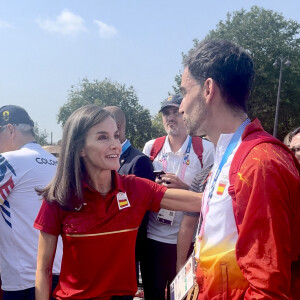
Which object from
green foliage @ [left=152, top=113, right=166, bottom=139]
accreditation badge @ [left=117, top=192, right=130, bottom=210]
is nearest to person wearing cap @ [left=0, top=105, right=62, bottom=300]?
accreditation badge @ [left=117, top=192, right=130, bottom=210]

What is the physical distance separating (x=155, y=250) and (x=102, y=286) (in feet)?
5.33

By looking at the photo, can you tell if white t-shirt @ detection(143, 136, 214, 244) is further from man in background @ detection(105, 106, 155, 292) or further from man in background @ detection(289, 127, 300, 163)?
man in background @ detection(289, 127, 300, 163)

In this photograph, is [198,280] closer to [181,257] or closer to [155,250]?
[181,257]

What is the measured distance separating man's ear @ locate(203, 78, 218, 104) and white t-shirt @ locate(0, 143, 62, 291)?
64.5 inches

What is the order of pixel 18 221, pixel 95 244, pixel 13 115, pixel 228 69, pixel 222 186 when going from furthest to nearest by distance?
pixel 13 115 < pixel 18 221 < pixel 95 244 < pixel 228 69 < pixel 222 186

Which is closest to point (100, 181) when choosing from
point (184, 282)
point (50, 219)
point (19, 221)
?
point (50, 219)

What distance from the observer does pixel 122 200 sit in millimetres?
2383

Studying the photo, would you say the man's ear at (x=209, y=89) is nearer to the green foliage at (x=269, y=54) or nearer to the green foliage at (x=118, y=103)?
the green foliage at (x=269, y=54)

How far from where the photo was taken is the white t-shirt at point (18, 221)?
2.88 m

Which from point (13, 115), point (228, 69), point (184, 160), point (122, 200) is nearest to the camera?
point (228, 69)

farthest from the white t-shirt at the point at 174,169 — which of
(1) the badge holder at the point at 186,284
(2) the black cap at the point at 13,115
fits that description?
(2) the black cap at the point at 13,115

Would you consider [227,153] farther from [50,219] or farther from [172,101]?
[172,101]

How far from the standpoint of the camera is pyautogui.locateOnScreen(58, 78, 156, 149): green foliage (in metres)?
45.7

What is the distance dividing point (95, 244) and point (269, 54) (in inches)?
1284
